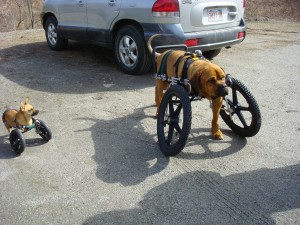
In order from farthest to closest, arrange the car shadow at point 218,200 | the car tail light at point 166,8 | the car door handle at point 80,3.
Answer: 1. the car door handle at point 80,3
2. the car tail light at point 166,8
3. the car shadow at point 218,200

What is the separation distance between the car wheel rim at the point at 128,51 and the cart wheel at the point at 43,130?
8.24ft

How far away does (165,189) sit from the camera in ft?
9.62

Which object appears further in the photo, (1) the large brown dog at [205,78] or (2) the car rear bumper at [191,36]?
(2) the car rear bumper at [191,36]

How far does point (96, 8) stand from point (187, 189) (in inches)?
171

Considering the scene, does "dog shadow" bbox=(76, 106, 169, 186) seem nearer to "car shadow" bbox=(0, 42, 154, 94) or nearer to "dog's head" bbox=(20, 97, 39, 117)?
"dog's head" bbox=(20, 97, 39, 117)

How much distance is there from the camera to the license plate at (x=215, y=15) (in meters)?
5.44

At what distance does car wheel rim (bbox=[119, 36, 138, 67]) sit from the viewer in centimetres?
578

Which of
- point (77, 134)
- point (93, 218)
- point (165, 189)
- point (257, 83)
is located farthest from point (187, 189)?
point (257, 83)

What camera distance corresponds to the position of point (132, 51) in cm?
582

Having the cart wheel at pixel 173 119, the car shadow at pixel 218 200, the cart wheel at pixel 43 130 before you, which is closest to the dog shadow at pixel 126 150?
the cart wheel at pixel 173 119

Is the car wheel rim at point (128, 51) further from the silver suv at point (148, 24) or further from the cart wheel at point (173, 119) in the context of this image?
the cart wheel at point (173, 119)

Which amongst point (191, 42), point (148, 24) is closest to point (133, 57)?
point (148, 24)

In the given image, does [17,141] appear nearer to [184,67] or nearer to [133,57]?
[184,67]

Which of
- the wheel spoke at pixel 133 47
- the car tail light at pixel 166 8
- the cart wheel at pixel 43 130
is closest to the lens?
the cart wheel at pixel 43 130
